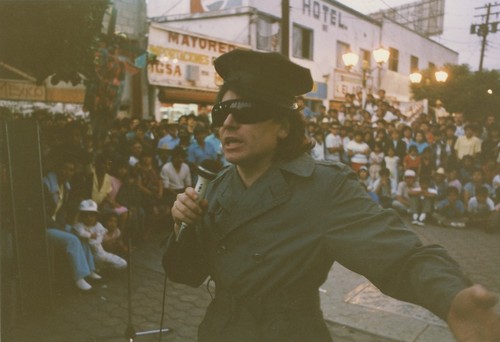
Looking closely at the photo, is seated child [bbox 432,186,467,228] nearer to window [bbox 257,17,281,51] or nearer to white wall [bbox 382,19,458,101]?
window [bbox 257,17,281,51]

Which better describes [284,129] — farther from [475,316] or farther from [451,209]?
[451,209]

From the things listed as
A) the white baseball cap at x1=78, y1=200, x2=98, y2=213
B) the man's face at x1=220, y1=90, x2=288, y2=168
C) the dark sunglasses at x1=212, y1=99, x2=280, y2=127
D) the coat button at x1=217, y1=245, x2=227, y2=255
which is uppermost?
the dark sunglasses at x1=212, y1=99, x2=280, y2=127

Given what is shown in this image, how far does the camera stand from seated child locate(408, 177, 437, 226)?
10.0 meters

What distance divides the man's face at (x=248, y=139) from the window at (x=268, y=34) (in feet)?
61.1

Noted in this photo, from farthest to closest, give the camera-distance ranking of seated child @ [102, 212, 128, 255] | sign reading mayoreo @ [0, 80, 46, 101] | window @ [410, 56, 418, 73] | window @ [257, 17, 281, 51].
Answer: window @ [410, 56, 418, 73], window @ [257, 17, 281, 51], sign reading mayoreo @ [0, 80, 46, 101], seated child @ [102, 212, 128, 255]

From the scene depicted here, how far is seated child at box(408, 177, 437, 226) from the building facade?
6725mm

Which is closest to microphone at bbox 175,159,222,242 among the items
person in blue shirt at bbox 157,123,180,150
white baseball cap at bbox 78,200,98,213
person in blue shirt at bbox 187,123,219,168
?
white baseball cap at bbox 78,200,98,213

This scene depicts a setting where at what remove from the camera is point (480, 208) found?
9836mm

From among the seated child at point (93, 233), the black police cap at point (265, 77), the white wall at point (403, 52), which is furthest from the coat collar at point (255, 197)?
the white wall at point (403, 52)

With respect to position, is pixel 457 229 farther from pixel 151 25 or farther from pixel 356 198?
pixel 151 25

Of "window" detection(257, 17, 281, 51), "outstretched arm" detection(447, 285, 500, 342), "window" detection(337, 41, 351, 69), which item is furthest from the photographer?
"window" detection(337, 41, 351, 69)

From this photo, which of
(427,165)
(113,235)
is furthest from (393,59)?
(113,235)

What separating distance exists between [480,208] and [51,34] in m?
8.63

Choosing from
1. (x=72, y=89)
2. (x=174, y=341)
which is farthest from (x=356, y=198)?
(x=72, y=89)
